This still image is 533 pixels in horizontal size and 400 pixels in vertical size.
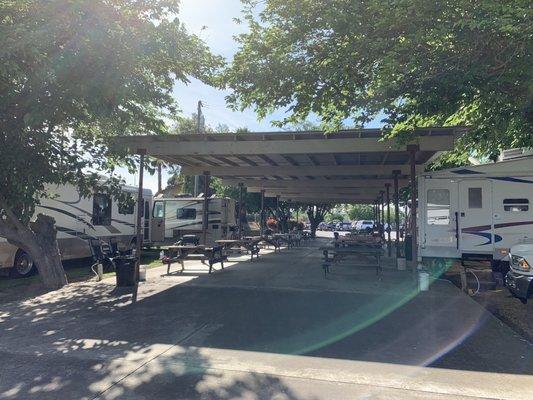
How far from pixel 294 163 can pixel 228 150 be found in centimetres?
363

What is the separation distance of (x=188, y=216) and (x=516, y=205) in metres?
14.4

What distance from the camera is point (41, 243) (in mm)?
10219

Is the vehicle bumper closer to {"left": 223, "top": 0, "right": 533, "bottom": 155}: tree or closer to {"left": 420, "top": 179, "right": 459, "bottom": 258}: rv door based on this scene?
{"left": 223, "top": 0, "right": 533, "bottom": 155}: tree

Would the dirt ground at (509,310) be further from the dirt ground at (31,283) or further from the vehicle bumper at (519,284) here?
the dirt ground at (31,283)

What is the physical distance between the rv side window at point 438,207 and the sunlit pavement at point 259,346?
2361mm

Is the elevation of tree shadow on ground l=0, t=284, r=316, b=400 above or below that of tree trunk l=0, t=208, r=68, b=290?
below

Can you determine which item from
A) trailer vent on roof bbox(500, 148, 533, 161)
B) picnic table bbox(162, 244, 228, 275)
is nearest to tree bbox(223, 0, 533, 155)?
trailer vent on roof bbox(500, 148, 533, 161)

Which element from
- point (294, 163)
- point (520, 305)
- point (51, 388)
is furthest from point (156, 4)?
point (520, 305)

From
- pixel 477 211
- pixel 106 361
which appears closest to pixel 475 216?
pixel 477 211

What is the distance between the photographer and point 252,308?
312 inches

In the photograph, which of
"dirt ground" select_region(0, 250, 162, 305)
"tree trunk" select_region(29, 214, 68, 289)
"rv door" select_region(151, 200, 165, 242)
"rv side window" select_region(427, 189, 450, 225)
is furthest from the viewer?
"rv door" select_region(151, 200, 165, 242)

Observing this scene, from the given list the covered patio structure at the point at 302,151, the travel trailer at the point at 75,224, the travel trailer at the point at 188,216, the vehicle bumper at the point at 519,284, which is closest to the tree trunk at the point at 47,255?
the travel trailer at the point at 75,224

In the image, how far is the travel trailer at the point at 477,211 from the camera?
10.8 meters

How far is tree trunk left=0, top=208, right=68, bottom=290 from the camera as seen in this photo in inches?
391
